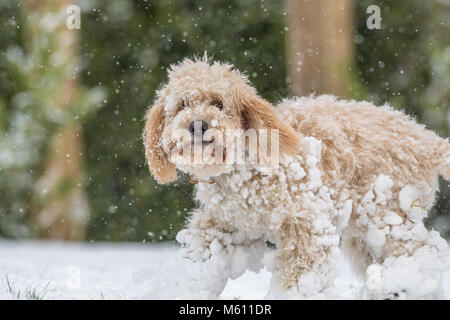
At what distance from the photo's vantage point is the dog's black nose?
4.18m

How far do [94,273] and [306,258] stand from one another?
3730 millimetres

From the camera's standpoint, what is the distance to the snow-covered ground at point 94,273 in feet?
15.3

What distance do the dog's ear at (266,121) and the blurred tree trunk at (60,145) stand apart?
19.5ft

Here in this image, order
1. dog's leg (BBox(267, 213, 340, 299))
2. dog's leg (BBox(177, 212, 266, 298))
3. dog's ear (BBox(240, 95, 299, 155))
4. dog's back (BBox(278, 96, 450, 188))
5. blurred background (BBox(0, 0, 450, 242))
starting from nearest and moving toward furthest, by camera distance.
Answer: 1. dog's leg (BBox(267, 213, 340, 299))
2. dog's ear (BBox(240, 95, 299, 155))
3. dog's leg (BBox(177, 212, 266, 298))
4. dog's back (BBox(278, 96, 450, 188))
5. blurred background (BBox(0, 0, 450, 242))

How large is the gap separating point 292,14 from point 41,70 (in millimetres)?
3686

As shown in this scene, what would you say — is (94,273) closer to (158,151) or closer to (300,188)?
(158,151)

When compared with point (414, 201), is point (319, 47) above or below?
above

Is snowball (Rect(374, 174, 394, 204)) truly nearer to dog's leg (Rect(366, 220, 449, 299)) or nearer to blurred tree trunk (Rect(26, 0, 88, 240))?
dog's leg (Rect(366, 220, 449, 299))

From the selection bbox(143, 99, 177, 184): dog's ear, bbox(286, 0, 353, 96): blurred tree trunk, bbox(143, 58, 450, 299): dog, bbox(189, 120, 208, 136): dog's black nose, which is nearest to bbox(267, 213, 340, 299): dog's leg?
bbox(143, 58, 450, 299): dog

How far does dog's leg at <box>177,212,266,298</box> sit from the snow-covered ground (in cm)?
17

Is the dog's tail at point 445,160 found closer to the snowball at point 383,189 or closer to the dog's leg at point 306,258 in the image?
the snowball at point 383,189

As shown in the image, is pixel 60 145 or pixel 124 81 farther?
pixel 124 81

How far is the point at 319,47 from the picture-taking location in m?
8.20

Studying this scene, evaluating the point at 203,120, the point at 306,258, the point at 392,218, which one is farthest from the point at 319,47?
the point at 306,258
